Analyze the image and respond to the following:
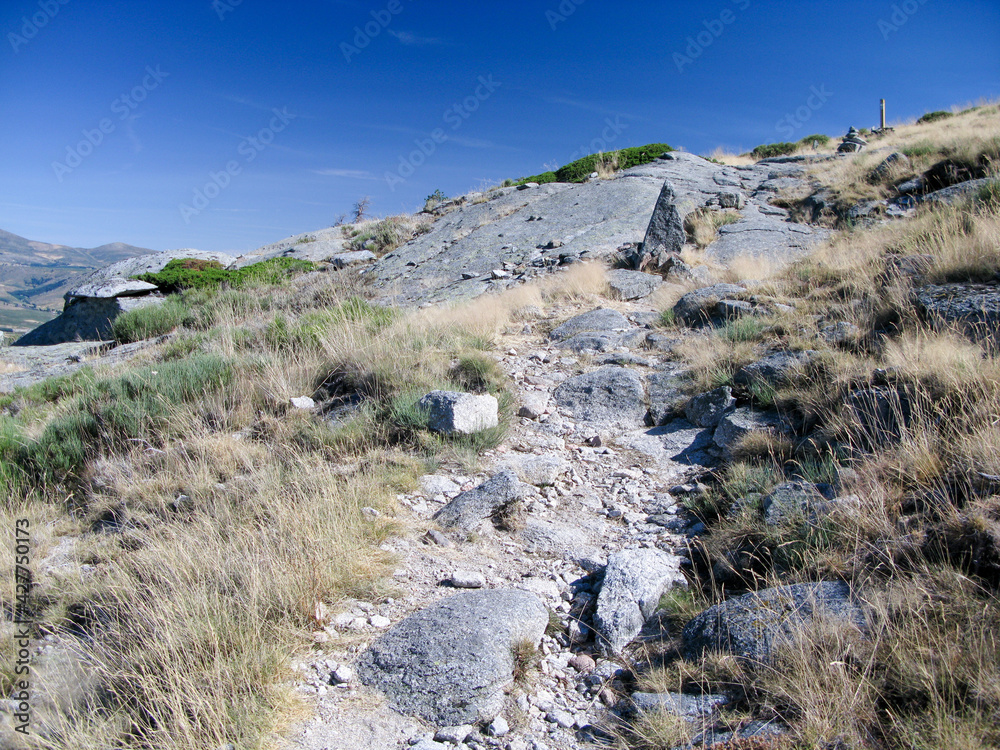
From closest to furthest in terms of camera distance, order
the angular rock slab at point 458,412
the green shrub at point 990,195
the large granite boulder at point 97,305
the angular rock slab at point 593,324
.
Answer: the angular rock slab at point 458,412
the green shrub at point 990,195
the angular rock slab at point 593,324
the large granite boulder at point 97,305

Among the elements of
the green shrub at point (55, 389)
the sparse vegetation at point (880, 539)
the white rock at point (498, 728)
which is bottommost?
the white rock at point (498, 728)

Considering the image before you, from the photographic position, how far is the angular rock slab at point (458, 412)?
16.8 ft

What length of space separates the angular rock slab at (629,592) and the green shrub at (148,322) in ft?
40.3

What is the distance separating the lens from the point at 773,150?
85.4 feet

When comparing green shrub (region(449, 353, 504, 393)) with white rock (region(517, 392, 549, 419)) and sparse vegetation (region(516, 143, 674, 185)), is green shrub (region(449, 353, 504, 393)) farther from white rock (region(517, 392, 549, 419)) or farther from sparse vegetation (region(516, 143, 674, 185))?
sparse vegetation (region(516, 143, 674, 185))

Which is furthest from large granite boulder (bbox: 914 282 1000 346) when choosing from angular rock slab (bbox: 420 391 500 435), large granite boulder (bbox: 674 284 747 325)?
angular rock slab (bbox: 420 391 500 435)

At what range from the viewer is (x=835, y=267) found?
7828 mm

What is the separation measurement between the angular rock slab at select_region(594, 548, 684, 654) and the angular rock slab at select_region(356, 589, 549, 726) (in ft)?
1.14

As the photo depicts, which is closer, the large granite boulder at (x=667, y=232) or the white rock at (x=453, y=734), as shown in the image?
the white rock at (x=453, y=734)

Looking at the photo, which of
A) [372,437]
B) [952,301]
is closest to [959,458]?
[952,301]

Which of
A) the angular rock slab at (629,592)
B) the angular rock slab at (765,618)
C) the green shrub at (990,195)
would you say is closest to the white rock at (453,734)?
the angular rock slab at (629,592)

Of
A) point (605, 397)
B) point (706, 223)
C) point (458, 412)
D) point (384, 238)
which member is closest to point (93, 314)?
point (384, 238)

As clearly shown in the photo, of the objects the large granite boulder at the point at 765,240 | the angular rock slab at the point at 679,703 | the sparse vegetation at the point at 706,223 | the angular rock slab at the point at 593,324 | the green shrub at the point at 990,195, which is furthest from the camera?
the sparse vegetation at the point at 706,223

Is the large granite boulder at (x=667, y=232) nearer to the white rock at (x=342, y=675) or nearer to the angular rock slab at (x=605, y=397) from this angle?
the angular rock slab at (x=605, y=397)
